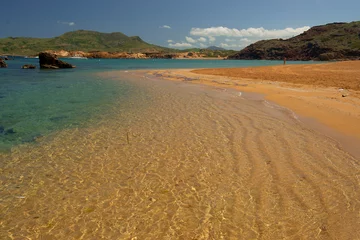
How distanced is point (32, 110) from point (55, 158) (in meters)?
7.89

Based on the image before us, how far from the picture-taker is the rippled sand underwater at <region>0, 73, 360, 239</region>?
4.21m

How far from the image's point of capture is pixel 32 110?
13445mm

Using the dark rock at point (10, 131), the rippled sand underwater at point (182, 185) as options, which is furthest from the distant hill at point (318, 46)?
the dark rock at point (10, 131)

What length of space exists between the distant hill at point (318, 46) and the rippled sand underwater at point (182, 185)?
10803 cm

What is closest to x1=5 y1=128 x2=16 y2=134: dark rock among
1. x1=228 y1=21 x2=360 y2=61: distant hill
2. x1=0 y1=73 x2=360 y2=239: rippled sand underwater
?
x1=0 y1=73 x2=360 y2=239: rippled sand underwater

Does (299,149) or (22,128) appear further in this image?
(22,128)

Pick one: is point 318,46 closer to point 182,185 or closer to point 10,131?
point 10,131

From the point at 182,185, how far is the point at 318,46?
5167 inches

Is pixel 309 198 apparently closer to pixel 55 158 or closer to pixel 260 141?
pixel 260 141

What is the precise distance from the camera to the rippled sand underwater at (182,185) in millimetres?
4215

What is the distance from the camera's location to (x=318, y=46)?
377 ft

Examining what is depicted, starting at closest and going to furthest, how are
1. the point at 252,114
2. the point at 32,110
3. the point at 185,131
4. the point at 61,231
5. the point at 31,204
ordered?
the point at 61,231 → the point at 31,204 → the point at 185,131 → the point at 252,114 → the point at 32,110

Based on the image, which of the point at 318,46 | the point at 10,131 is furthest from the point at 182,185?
the point at 318,46

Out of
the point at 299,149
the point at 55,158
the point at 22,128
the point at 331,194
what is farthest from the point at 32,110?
the point at 331,194
